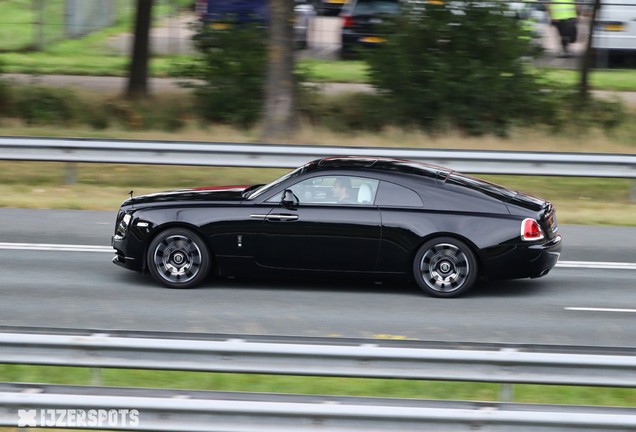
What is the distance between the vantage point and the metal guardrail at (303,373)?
4383 mm

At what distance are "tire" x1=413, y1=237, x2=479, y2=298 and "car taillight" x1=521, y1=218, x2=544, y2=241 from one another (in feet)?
1.78

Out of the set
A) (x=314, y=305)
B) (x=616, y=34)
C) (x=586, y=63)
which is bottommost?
(x=314, y=305)

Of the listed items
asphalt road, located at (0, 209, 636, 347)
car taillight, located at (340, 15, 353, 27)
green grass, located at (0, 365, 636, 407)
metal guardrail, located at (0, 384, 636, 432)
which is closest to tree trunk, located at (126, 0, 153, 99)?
car taillight, located at (340, 15, 353, 27)

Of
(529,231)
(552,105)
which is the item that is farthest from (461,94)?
(529,231)

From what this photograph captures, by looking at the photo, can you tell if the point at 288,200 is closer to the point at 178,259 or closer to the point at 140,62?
the point at 178,259

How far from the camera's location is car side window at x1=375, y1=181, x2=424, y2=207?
845 cm

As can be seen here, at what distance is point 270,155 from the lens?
43.6ft

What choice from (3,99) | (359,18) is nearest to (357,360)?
(3,99)

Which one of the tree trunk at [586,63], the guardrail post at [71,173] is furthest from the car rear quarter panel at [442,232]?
the tree trunk at [586,63]

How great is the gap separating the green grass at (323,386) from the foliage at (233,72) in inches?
517

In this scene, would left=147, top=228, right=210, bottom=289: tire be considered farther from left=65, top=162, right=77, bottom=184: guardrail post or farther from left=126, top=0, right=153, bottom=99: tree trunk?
left=126, top=0, right=153, bottom=99: tree trunk

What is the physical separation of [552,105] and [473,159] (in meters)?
6.83

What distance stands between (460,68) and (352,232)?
11.0 meters

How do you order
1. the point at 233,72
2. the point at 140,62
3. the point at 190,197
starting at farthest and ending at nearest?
the point at 140,62 < the point at 233,72 < the point at 190,197
